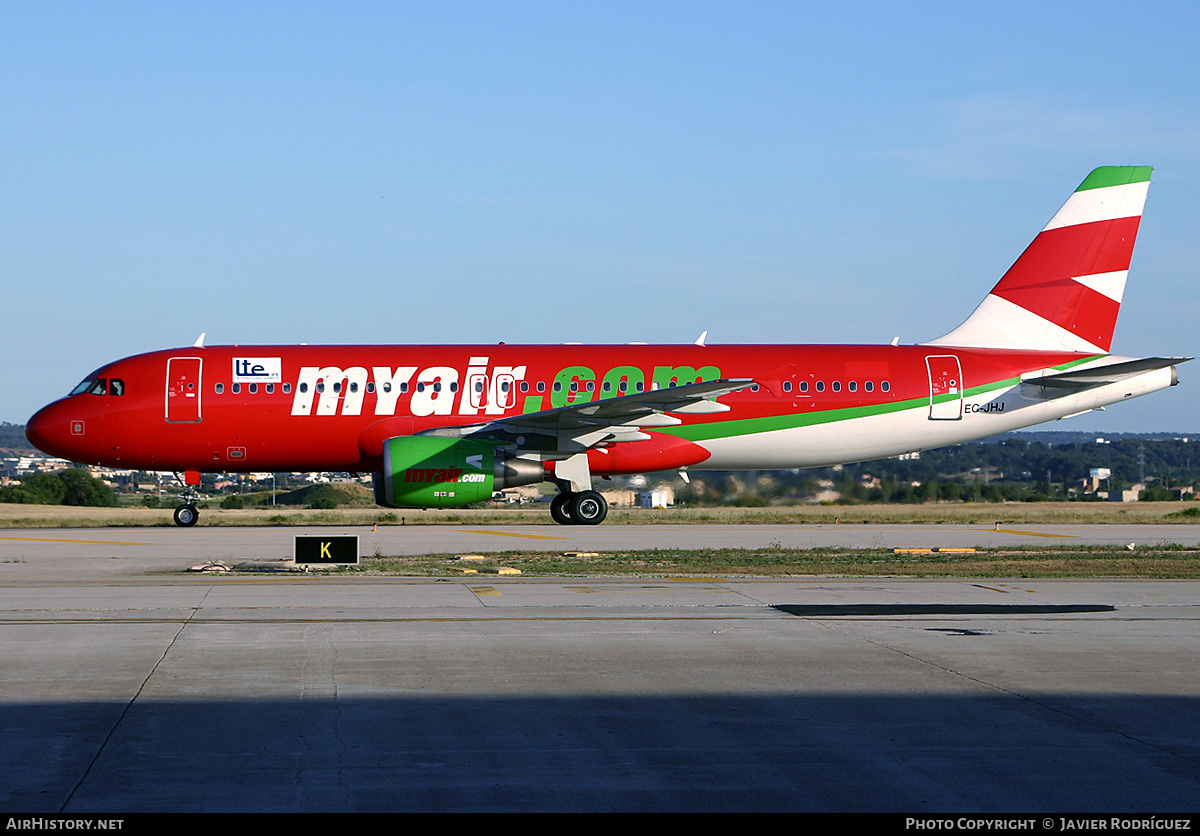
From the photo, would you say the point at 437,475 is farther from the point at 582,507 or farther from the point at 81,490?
the point at 81,490

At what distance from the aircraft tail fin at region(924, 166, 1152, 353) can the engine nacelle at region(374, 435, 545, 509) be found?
13088 millimetres

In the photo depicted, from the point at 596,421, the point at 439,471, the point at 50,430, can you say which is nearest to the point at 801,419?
the point at 596,421

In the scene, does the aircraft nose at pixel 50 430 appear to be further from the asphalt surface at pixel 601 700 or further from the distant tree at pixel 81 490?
the distant tree at pixel 81 490

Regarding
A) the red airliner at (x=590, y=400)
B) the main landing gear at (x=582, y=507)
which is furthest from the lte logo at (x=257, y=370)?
the main landing gear at (x=582, y=507)

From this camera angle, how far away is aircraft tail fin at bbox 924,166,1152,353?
30344mm

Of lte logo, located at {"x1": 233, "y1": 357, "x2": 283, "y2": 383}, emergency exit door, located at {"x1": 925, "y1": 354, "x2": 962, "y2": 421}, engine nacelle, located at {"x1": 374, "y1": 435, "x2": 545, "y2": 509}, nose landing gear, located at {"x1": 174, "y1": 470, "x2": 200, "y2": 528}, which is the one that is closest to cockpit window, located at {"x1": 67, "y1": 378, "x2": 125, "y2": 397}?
nose landing gear, located at {"x1": 174, "y1": 470, "x2": 200, "y2": 528}

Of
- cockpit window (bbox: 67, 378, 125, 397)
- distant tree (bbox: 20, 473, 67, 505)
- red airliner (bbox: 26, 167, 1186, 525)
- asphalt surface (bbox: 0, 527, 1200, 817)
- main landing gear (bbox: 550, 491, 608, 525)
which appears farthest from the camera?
distant tree (bbox: 20, 473, 67, 505)

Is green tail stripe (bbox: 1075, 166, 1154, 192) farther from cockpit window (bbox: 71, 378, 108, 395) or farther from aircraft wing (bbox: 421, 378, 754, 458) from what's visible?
cockpit window (bbox: 71, 378, 108, 395)

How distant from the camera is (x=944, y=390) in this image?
29469mm

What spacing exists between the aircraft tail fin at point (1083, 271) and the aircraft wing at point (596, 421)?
27.7ft

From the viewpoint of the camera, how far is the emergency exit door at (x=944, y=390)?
29.4 metres

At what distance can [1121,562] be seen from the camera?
62.7 ft
